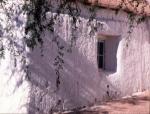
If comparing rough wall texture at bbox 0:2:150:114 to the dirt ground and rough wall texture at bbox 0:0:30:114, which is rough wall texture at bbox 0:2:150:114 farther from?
the dirt ground

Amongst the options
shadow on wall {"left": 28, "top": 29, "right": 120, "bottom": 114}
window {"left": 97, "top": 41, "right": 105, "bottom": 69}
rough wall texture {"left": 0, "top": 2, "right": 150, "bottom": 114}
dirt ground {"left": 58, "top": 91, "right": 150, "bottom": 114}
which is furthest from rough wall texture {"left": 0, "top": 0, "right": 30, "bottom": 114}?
window {"left": 97, "top": 41, "right": 105, "bottom": 69}

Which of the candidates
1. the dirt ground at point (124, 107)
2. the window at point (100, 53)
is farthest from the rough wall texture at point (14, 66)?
the window at point (100, 53)

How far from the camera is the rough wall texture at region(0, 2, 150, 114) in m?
10.4

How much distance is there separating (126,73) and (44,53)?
11.7 feet

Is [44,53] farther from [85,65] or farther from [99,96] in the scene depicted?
[99,96]

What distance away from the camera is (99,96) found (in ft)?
40.0

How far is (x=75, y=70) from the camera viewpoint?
11.5 m

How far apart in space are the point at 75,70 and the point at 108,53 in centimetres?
200

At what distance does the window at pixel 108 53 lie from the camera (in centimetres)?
1302

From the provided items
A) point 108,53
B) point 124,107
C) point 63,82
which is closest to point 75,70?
point 63,82

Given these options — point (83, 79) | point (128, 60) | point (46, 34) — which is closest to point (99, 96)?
point (83, 79)

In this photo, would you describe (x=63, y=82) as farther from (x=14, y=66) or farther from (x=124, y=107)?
(x=124, y=107)

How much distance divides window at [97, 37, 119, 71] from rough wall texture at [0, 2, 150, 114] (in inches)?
5.5

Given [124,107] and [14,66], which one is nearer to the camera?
[14,66]
